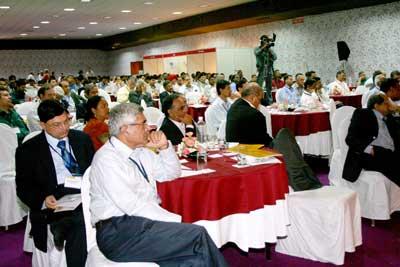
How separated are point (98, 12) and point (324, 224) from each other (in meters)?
12.7

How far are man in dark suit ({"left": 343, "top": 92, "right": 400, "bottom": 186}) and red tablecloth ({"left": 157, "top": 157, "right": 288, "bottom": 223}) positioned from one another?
140 centimetres

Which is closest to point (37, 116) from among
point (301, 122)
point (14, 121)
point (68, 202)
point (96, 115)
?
point (14, 121)

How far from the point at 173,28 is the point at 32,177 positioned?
15.9 metres

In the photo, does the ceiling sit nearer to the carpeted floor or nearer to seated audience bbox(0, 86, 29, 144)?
seated audience bbox(0, 86, 29, 144)

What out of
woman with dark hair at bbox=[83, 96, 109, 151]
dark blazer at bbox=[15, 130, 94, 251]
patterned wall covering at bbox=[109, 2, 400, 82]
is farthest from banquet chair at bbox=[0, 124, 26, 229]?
patterned wall covering at bbox=[109, 2, 400, 82]

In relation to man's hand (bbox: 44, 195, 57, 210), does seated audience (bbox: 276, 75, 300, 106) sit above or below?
above

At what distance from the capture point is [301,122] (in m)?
6.67

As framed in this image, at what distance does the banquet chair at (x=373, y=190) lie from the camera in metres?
4.19

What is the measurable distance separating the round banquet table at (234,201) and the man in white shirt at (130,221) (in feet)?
1.42

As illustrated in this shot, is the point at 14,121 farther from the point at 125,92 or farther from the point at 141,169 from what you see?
the point at 125,92

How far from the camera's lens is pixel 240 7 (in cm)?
1458

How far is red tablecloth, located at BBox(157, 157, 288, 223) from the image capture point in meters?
2.95

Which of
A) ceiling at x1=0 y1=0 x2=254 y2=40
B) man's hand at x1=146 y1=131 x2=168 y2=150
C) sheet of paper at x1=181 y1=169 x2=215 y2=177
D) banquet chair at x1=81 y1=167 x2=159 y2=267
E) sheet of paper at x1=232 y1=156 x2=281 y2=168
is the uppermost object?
ceiling at x1=0 y1=0 x2=254 y2=40

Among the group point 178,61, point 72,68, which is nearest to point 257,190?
point 178,61
